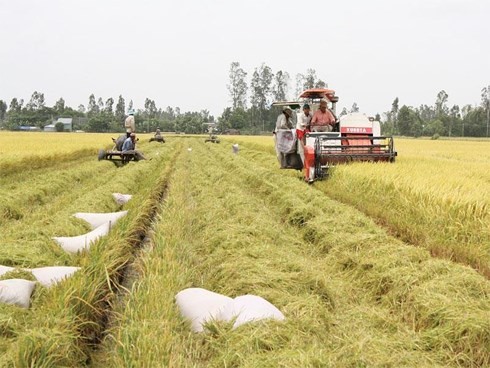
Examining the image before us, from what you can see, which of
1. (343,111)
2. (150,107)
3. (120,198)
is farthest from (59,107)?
(120,198)

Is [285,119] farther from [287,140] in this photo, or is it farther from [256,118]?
[256,118]

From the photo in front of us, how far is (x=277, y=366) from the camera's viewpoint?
261 centimetres

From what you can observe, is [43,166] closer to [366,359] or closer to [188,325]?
[188,325]

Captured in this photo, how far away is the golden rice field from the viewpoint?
2928mm

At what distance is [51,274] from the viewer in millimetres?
3979

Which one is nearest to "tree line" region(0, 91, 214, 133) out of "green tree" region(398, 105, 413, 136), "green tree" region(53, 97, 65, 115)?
"green tree" region(53, 97, 65, 115)

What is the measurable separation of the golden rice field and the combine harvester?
1.65 meters

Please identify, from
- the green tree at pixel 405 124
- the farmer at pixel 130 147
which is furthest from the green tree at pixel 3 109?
the farmer at pixel 130 147

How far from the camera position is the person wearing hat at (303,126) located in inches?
435

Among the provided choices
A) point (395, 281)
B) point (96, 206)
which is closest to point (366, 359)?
point (395, 281)

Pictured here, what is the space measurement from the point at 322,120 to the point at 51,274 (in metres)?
8.56

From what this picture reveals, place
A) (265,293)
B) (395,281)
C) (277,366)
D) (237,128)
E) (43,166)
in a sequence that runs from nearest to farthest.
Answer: (277,366) → (265,293) → (395,281) → (43,166) → (237,128)

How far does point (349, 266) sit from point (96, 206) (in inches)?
165

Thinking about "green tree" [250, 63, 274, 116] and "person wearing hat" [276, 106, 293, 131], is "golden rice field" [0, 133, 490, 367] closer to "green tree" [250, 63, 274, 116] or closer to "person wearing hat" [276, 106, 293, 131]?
"person wearing hat" [276, 106, 293, 131]
